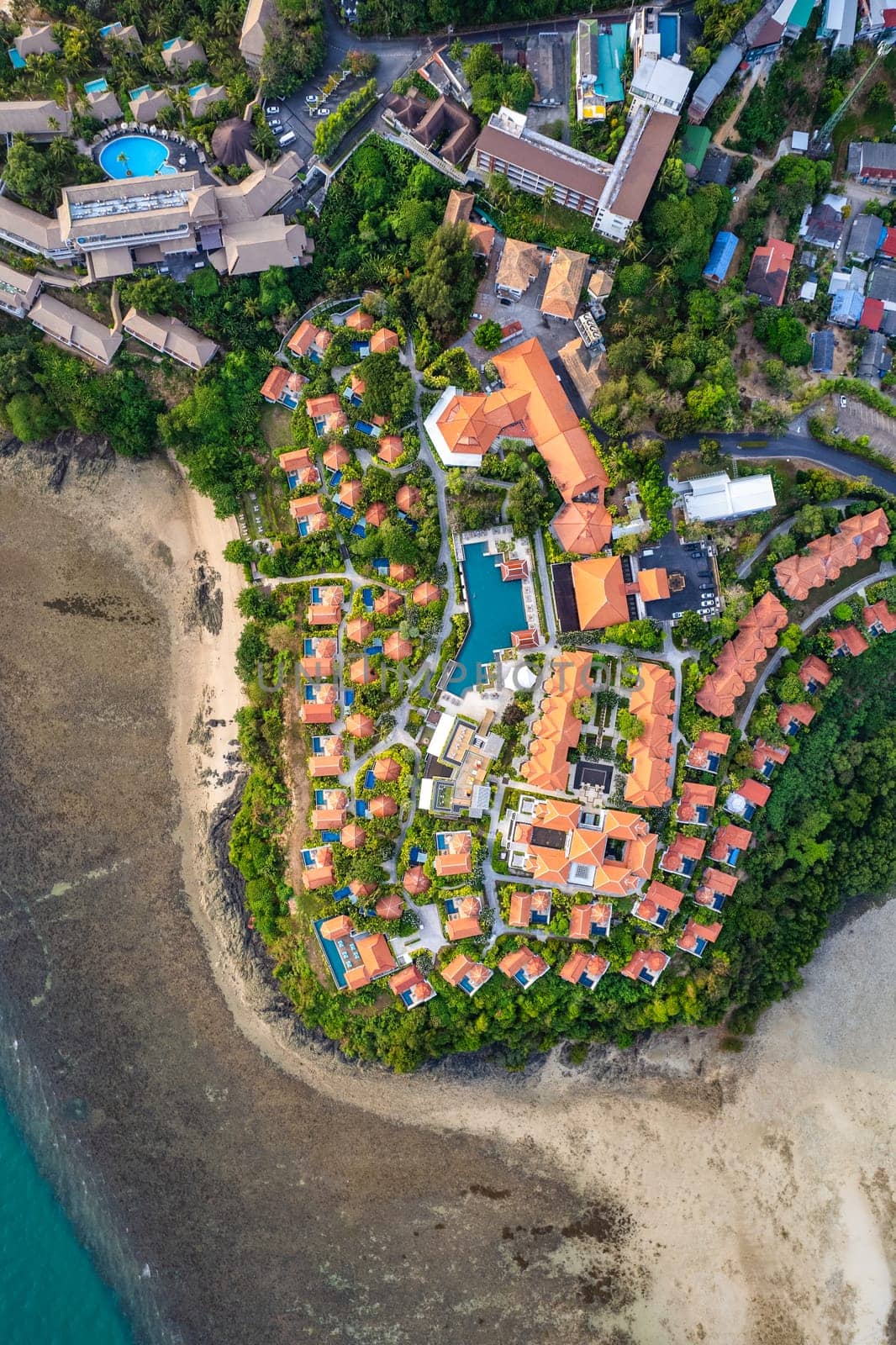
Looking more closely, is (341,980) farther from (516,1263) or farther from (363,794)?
(516,1263)

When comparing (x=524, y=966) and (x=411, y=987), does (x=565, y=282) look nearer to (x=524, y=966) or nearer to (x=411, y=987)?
(x=524, y=966)

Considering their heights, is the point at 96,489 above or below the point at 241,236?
below

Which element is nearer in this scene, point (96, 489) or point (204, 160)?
point (204, 160)

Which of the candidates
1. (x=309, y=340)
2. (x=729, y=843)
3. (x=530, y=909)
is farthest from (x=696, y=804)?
(x=309, y=340)

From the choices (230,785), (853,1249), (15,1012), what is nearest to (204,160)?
(230,785)

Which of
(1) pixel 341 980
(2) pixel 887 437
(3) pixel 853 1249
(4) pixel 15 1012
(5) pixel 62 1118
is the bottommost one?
(3) pixel 853 1249

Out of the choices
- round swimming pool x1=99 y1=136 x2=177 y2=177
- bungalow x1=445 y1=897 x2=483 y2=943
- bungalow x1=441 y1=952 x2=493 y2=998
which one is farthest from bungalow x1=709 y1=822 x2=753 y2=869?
round swimming pool x1=99 y1=136 x2=177 y2=177

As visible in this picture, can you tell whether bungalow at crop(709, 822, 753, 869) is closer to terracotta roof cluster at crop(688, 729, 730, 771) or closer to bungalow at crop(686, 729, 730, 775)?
bungalow at crop(686, 729, 730, 775)
